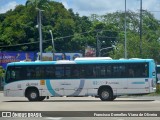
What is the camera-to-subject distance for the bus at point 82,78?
3228cm

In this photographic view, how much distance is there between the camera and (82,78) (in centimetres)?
3303

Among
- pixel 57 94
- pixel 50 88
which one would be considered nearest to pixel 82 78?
pixel 57 94

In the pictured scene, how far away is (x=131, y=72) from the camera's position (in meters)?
32.4

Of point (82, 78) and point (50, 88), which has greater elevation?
point (82, 78)

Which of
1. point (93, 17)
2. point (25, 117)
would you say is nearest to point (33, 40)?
point (93, 17)

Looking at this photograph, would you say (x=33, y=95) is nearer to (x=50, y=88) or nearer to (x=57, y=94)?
(x=50, y=88)

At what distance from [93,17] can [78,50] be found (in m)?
20.9

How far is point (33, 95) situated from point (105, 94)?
5.04 metres

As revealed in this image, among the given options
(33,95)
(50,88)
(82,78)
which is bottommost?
(33,95)

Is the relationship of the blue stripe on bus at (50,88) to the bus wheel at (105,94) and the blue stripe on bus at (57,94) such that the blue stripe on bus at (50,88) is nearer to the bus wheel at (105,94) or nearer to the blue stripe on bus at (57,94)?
the blue stripe on bus at (57,94)

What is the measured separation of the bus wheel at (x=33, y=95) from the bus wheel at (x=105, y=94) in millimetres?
4435

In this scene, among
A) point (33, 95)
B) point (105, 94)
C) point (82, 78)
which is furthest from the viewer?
point (33, 95)

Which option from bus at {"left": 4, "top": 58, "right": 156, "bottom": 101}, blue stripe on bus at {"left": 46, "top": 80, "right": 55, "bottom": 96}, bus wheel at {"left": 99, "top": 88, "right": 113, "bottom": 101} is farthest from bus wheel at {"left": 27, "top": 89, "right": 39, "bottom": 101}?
bus wheel at {"left": 99, "top": 88, "right": 113, "bottom": 101}

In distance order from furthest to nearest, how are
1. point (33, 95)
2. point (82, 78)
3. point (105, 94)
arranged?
point (33, 95) → point (82, 78) → point (105, 94)
